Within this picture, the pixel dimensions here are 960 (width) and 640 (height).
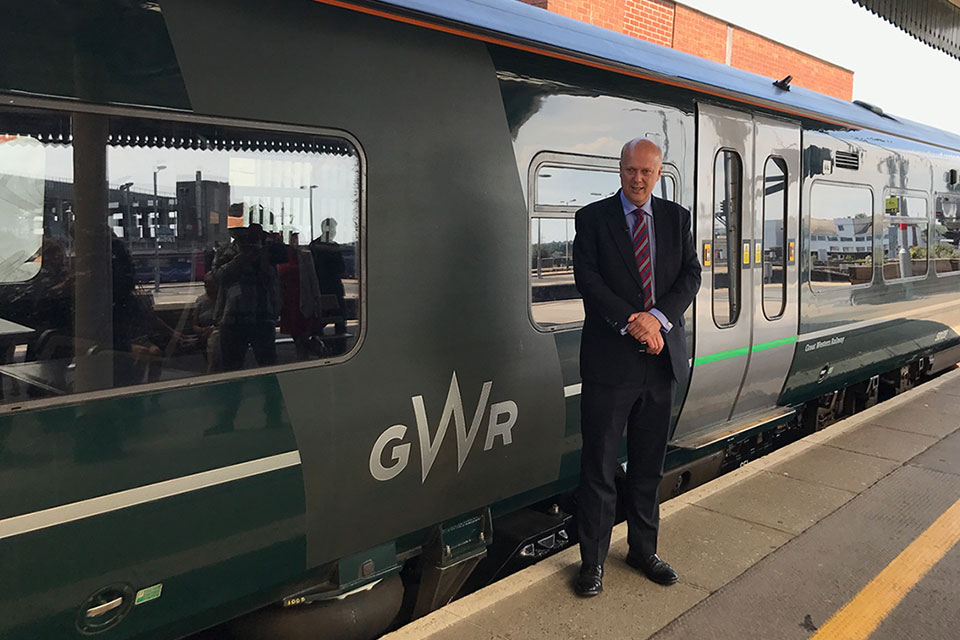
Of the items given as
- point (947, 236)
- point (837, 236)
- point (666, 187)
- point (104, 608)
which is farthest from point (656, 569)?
point (947, 236)

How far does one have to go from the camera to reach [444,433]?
3389 millimetres

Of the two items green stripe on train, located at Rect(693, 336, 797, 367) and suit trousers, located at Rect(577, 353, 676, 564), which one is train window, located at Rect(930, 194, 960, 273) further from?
suit trousers, located at Rect(577, 353, 676, 564)

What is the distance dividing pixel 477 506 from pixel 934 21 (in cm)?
931

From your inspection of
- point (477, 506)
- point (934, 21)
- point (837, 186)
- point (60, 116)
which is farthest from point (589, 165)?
point (934, 21)

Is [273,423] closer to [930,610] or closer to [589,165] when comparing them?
[589,165]

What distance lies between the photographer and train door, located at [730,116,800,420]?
5.39 m

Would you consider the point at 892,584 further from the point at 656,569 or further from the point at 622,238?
the point at 622,238

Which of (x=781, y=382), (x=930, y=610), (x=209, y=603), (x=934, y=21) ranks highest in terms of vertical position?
(x=934, y=21)

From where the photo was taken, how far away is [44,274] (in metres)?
2.32

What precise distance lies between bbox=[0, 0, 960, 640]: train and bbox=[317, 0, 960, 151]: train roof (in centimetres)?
2

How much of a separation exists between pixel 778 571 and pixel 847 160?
390cm

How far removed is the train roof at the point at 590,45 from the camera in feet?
10.5

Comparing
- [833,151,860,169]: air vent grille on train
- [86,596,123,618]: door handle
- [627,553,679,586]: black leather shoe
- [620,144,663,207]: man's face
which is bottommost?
[627,553,679,586]: black leather shoe

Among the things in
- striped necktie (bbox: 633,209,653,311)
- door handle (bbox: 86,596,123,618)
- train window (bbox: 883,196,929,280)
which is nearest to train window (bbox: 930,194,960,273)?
train window (bbox: 883,196,929,280)
